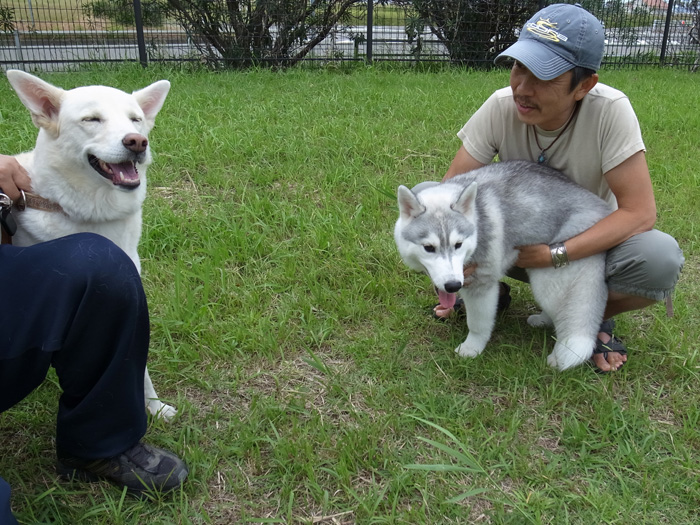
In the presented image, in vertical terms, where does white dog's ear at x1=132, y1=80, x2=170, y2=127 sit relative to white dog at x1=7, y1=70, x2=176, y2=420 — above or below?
above

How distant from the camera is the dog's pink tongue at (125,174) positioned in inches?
74.4

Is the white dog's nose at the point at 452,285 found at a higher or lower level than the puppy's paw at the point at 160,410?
higher

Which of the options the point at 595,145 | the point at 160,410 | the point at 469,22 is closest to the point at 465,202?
the point at 595,145

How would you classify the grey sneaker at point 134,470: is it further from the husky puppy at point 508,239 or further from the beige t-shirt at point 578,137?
the beige t-shirt at point 578,137

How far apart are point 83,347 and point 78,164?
2.16 feet

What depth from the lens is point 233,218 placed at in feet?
11.6

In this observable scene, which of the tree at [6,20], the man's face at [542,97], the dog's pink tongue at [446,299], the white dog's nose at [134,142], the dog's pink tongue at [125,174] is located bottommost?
the dog's pink tongue at [446,299]

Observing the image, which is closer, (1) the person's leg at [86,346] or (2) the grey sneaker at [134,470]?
(1) the person's leg at [86,346]

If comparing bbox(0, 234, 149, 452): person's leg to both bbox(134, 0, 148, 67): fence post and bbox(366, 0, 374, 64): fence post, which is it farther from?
bbox(366, 0, 374, 64): fence post

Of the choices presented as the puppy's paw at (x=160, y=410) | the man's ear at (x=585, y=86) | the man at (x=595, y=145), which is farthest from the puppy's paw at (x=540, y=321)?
the puppy's paw at (x=160, y=410)

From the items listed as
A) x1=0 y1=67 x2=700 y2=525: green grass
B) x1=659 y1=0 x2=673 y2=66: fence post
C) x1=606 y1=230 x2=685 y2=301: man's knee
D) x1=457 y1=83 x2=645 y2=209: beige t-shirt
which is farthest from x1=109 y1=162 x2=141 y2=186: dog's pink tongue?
x1=659 y1=0 x2=673 y2=66: fence post

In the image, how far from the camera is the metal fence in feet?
25.5

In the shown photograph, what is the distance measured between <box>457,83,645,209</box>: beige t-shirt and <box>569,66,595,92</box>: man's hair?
0.14 meters

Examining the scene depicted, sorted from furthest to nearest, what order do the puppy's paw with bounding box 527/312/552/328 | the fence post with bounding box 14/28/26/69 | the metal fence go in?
the metal fence, the fence post with bounding box 14/28/26/69, the puppy's paw with bounding box 527/312/552/328
